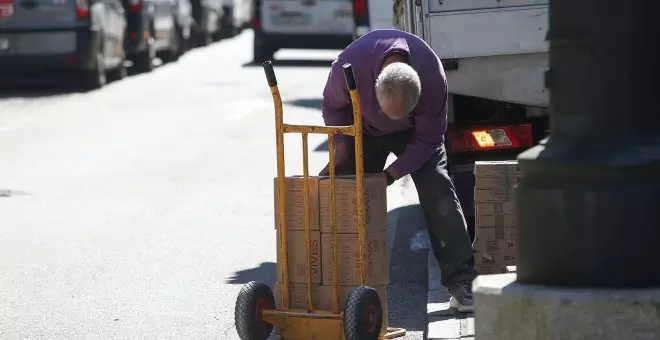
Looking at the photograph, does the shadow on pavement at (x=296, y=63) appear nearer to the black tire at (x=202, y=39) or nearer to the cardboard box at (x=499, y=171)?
the black tire at (x=202, y=39)

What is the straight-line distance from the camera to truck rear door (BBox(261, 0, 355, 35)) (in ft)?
91.0

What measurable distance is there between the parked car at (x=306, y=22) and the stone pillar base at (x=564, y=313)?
883 inches

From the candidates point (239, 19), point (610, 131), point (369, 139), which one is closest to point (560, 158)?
point (610, 131)

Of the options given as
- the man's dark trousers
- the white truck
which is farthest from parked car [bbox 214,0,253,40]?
the man's dark trousers

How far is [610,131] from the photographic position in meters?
4.97

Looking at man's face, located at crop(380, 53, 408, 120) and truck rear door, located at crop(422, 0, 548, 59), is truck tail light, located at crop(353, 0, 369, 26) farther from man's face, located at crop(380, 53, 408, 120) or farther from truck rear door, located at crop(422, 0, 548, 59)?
man's face, located at crop(380, 53, 408, 120)

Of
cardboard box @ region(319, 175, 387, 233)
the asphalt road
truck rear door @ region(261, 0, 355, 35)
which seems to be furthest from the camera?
truck rear door @ region(261, 0, 355, 35)

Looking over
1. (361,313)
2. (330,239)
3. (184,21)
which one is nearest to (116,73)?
(184,21)

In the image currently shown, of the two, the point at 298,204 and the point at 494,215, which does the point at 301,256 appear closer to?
the point at 298,204

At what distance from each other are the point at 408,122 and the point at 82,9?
14.6 metres

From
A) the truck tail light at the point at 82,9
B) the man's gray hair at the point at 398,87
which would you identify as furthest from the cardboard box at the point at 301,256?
the truck tail light at the point at 82,9

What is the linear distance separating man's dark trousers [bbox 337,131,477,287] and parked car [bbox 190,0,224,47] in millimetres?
27506

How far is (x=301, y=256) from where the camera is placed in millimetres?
7051

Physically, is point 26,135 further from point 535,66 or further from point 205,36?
point 205,36
